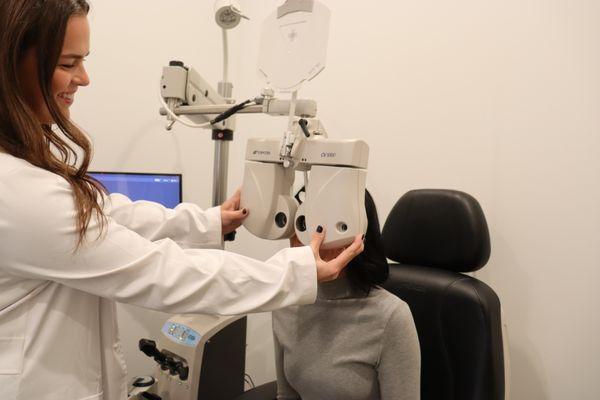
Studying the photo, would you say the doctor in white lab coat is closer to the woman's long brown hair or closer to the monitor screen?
the woman's long brown hair

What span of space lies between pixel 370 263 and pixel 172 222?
56 cm

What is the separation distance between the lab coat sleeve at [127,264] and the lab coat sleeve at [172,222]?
1.01 ft

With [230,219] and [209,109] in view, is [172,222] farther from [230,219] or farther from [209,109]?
[209,109]

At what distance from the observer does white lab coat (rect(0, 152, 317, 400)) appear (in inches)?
25.4

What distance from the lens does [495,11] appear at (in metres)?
1.42

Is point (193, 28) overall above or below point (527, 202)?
above

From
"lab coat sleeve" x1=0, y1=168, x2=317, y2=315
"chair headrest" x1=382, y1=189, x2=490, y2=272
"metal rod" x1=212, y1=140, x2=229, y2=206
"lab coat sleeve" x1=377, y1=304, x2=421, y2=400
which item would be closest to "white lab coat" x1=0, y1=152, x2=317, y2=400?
"lab coat sleeve" x1=0, y1=168, x2=317, y2=315

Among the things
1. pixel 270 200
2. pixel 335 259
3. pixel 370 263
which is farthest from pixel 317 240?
pixel 370 263

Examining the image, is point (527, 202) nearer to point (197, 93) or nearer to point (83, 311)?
point (197, 93)

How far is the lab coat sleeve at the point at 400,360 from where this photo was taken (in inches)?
40.9

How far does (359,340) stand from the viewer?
42.9 inches

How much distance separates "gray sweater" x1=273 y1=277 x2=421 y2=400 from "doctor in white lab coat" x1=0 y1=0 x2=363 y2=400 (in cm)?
34

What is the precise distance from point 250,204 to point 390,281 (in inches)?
22.3

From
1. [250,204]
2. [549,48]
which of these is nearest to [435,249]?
[250,204]
